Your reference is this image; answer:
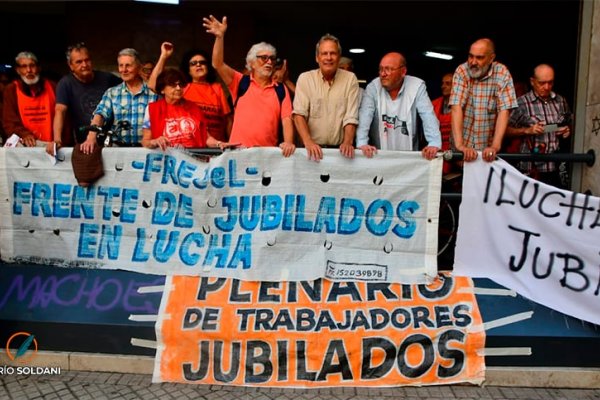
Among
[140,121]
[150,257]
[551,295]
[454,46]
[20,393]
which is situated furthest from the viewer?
[454,46]

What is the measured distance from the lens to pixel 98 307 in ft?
12.1

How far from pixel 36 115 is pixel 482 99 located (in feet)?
13.4

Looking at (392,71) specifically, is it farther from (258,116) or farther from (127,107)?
(127,107)

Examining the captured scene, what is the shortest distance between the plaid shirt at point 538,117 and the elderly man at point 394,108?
1004 millimetres

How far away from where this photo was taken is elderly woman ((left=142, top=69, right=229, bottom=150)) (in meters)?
4.14

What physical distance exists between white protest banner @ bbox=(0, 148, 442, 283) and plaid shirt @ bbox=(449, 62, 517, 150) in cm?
70

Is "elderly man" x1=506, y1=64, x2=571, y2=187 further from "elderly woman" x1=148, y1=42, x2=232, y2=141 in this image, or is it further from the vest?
the vest

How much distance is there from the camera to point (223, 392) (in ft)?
10.9

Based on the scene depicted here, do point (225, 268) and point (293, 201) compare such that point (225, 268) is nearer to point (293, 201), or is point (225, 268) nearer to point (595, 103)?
point (293, 201)

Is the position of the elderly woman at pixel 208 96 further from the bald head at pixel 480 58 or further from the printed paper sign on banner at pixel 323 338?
the bald head at pixel 480 58

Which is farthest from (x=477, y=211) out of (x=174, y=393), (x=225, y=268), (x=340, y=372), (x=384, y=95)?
(x=174, y=393)

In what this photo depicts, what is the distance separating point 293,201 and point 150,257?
1.19 meters

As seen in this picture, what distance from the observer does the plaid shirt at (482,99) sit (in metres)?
4.07

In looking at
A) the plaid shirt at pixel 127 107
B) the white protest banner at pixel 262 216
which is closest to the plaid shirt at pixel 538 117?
the white protest banner at pixel 262 216
